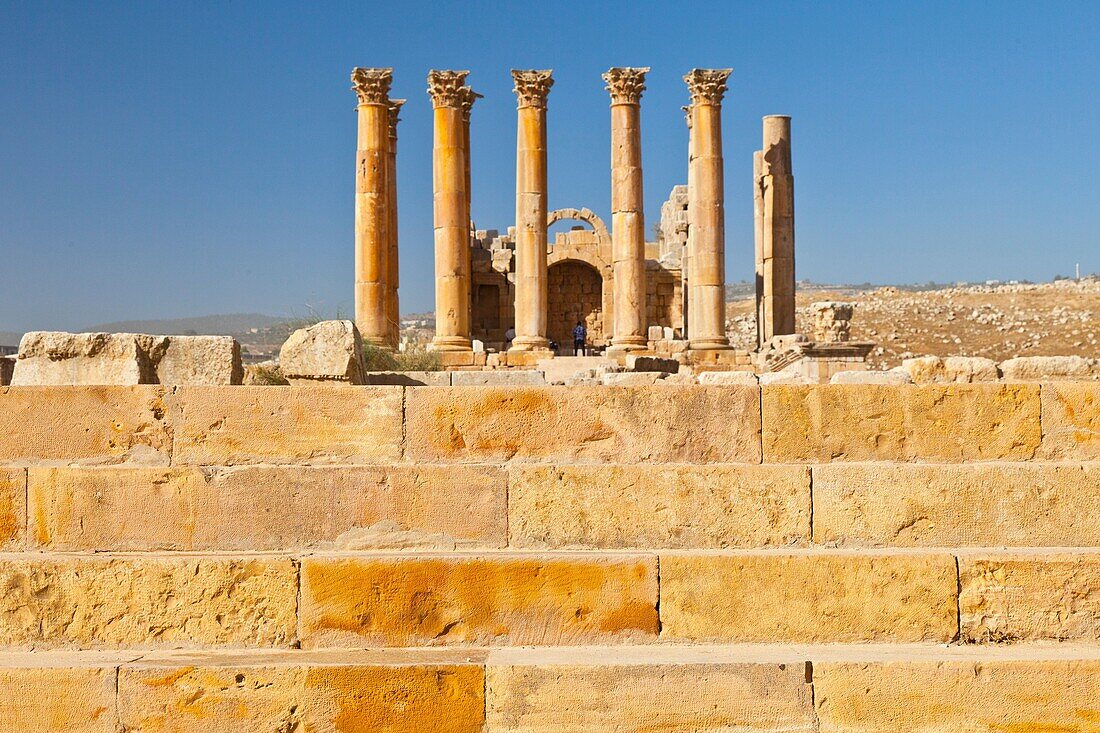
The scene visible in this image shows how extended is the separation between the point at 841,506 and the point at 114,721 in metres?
4.20

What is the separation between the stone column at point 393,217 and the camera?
25.4 meters

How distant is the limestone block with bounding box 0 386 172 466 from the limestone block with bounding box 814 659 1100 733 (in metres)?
4.13

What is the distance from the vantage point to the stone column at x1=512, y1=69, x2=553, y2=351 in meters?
24.5

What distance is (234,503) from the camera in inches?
244

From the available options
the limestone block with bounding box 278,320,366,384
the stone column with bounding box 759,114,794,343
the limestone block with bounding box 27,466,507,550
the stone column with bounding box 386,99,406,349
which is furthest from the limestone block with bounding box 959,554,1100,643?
the stone column with bounding box 759,114,794,343

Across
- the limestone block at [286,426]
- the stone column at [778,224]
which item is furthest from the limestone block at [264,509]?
the stone column at [778,224]

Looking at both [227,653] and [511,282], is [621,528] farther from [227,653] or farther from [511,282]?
[511,282]

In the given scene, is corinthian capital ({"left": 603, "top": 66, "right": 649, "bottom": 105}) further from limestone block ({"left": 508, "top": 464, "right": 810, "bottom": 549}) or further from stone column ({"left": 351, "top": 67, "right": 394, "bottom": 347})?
limestone block ({"left": 508, "top": 464, "right": 810, "bottom": 549})

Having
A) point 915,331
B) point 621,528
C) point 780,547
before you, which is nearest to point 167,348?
point 621,528

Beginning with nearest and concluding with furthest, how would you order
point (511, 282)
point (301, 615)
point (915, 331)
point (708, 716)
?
1. point (708, 716)
2. point (301, 615)
3. point (511, 282)
4. point (915, 331)

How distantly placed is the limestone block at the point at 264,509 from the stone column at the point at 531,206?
18089 millimetres

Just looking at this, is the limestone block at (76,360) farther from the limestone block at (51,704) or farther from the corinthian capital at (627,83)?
the corinthian capital at (627,83)

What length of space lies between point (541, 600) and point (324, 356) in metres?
3.15

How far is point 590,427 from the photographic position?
638cm
